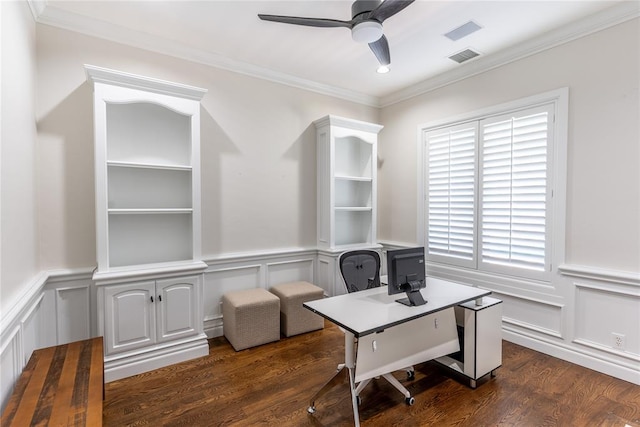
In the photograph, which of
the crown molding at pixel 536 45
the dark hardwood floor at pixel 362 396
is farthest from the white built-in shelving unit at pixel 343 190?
the dark hardwood floor at pixel 362 396

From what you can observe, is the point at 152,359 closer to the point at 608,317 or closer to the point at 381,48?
the point at 381,48

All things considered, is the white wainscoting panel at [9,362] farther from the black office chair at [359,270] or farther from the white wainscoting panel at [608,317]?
the white wainscoting panel at [608,317]

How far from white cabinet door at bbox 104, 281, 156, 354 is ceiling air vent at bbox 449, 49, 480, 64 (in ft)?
12.5

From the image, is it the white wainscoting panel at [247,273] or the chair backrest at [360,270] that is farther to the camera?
the white wainscoting panel at [247,273]

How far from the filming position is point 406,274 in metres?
2.25

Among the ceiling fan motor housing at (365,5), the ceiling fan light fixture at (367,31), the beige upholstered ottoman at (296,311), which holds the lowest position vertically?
the beige upholstered ottoman at (296,311)

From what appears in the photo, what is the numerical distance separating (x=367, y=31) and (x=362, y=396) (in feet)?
8.82

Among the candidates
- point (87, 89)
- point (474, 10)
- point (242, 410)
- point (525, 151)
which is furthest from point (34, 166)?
point (525, 151)

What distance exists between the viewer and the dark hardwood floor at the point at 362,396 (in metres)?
2.09

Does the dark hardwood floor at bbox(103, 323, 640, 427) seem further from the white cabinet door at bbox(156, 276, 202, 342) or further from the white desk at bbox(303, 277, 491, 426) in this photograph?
the white cabinet door at bbox(156, 276, 202, 342)

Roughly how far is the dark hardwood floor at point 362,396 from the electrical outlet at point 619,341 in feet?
0.88

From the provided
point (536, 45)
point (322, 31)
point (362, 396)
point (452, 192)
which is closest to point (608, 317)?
point (452, 192)

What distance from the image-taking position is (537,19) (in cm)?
270

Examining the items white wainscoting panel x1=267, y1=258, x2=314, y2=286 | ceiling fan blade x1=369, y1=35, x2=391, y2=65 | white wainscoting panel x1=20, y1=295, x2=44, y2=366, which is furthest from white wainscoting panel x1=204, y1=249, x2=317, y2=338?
ceiling fan blade x1=369, y1=35, x2=391, y2=65
